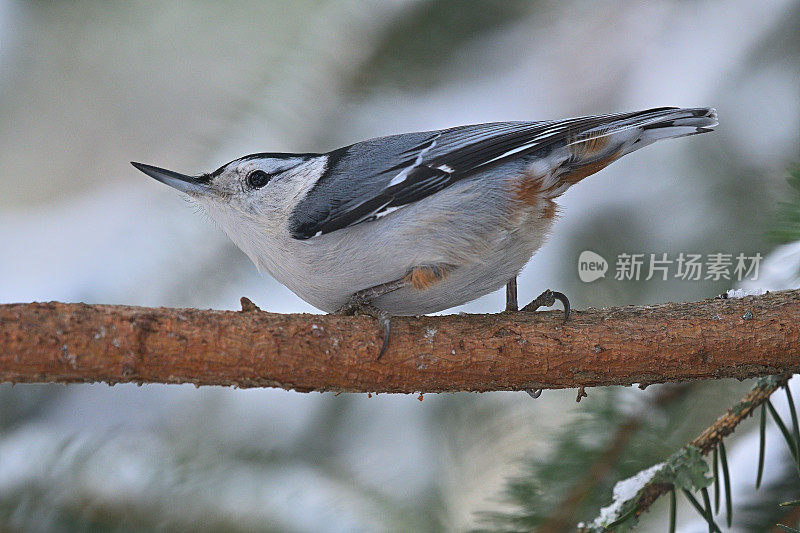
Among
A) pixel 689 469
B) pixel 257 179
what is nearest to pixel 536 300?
pixel 689 469

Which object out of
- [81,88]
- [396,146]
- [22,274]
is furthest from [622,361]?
[81,88]

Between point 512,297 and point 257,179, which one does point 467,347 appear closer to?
point 512,297

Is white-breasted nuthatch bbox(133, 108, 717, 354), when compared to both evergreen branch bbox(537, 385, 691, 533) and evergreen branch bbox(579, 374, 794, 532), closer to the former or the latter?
evergreen branch bbox(537, 385, 691, 533)

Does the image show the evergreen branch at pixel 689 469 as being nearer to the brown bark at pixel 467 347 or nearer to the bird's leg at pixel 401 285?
the brown bark at pixel 467 347

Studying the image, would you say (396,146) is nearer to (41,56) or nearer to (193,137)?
(193,137)

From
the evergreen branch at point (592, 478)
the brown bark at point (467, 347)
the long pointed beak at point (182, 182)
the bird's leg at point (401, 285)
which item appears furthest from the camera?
the long pointed beak at point (182, 182)

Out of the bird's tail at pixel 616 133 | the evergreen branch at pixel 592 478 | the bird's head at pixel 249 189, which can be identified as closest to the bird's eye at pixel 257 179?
the bird's head at pixel 249 189

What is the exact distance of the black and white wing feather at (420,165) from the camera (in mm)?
1382

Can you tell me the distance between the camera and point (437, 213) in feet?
4.49

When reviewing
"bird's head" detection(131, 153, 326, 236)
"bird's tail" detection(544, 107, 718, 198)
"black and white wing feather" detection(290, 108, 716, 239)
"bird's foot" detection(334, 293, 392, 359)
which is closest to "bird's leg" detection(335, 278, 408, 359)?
"bird's foot" detection(334, 293, 392, 359)

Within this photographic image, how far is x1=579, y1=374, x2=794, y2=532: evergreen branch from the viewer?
112 centimetres

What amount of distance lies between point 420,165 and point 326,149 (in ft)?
2.07

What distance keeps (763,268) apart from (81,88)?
6.53 feet

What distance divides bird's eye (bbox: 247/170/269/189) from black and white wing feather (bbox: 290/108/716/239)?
11cm
